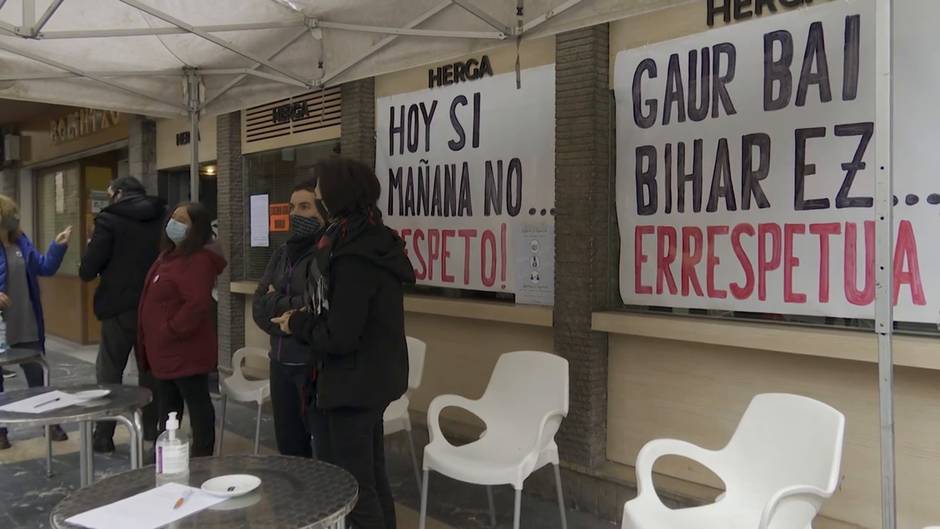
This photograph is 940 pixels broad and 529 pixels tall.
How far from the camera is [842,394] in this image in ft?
9.99

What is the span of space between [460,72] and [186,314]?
230 centimetres

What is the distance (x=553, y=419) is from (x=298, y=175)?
3.80m

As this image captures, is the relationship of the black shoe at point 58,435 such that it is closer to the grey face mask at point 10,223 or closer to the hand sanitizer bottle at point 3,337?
the hand sanitizer bottle at point 3,337

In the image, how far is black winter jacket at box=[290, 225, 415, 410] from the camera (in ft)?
8.05

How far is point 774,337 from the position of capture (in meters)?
3.09

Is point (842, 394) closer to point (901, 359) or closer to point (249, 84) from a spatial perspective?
point (901, 359)

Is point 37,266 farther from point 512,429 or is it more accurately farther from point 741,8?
point 741,8

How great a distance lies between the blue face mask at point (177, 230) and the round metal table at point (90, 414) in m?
0.86

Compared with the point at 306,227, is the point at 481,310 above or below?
below

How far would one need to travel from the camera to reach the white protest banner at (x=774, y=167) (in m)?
2.79

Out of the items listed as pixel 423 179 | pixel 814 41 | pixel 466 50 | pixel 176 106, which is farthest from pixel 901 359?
pixel 176 106

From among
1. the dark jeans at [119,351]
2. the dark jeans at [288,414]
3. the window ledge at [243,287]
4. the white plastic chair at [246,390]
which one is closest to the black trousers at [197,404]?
the white plastic chair at [246,390]

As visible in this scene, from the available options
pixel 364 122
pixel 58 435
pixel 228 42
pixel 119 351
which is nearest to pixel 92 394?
pixel 119 351

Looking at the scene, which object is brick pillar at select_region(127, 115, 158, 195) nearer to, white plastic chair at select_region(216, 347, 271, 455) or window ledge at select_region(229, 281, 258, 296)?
window ledge at select_region(229, 281, 258, 296)
